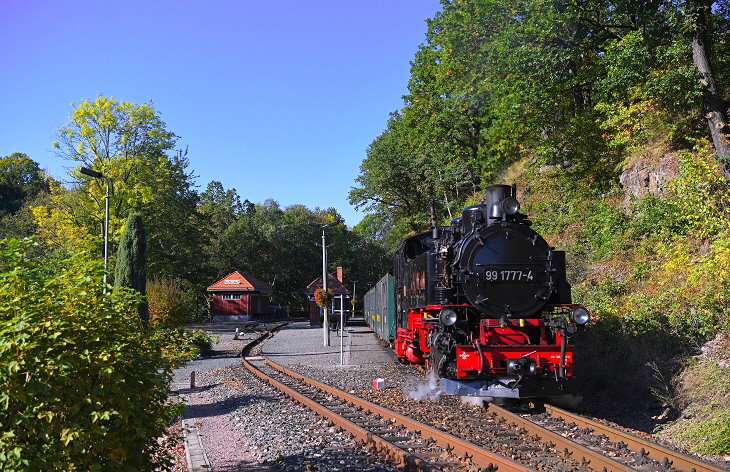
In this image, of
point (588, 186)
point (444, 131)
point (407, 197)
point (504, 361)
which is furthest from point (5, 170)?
point (504, 361)

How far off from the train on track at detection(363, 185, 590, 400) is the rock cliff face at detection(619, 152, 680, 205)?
7222mm

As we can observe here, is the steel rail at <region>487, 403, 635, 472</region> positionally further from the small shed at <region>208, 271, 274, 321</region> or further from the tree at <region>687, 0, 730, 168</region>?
the small shed at <region>208, 271, 274, 321</region>

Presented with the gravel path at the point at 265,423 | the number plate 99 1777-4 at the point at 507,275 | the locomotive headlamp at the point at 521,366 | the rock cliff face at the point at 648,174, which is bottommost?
the gravel path at the point at 265,423

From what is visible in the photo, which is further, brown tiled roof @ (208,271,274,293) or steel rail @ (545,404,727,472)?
brown tiled roof @ (208,271,274,293)

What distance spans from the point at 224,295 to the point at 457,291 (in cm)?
4516

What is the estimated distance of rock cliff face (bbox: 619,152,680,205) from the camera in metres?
15.3

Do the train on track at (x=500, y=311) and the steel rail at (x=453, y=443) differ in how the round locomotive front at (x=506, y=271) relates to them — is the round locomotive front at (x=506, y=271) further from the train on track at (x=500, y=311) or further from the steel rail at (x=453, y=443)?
the steel rail at (x=453, y=443)

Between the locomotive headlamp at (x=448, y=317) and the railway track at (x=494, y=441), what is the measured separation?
4.50 feet

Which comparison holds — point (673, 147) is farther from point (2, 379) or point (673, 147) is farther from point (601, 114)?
point (2, 379)

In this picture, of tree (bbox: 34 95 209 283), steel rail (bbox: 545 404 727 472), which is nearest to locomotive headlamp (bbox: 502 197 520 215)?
steel rail (bbox: 545 404 727 472)

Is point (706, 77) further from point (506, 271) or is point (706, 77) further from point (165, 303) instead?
point (165, 303)

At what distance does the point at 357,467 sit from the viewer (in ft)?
20.3

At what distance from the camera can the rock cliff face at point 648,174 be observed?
15305mm

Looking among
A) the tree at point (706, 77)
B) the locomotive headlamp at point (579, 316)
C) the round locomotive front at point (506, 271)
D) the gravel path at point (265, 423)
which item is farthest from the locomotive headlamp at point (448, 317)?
the tree at point (706, 77)
